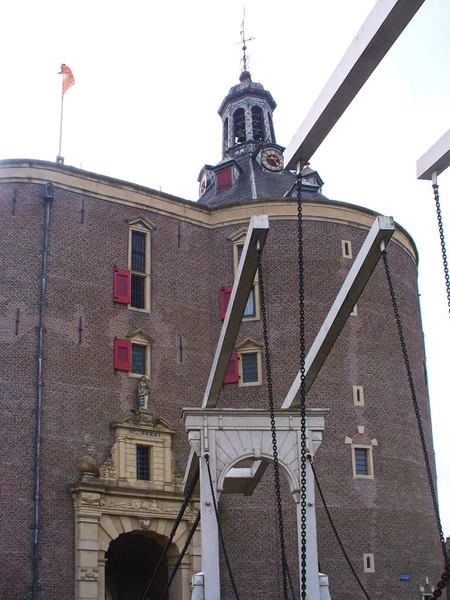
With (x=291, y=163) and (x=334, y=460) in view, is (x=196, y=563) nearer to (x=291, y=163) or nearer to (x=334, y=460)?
(x=334, y=460)

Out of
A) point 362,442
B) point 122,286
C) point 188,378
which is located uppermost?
point 122,286

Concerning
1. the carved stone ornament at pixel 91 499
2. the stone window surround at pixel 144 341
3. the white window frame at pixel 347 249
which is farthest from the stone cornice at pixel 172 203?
the carved stone ornament at pixel 91 499

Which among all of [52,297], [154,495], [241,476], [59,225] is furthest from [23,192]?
[241,476]

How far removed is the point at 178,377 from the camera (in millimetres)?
25734

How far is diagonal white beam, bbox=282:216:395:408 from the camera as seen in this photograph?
1264 centimetres

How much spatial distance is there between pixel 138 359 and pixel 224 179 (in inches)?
439

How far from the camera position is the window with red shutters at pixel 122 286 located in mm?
25250

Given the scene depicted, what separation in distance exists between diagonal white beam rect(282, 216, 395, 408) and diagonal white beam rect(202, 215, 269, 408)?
4.69 feet

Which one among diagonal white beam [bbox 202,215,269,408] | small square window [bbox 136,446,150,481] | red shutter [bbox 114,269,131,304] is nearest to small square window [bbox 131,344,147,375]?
red shutter [bbox 114,269,131,304]

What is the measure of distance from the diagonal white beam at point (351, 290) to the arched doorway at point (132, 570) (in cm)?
1214

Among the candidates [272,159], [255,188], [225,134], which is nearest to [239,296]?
[255,188]

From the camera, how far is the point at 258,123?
39.7 meters

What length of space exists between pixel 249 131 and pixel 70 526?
22.3 m

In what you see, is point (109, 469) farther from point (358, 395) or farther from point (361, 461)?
point (358, 395)
